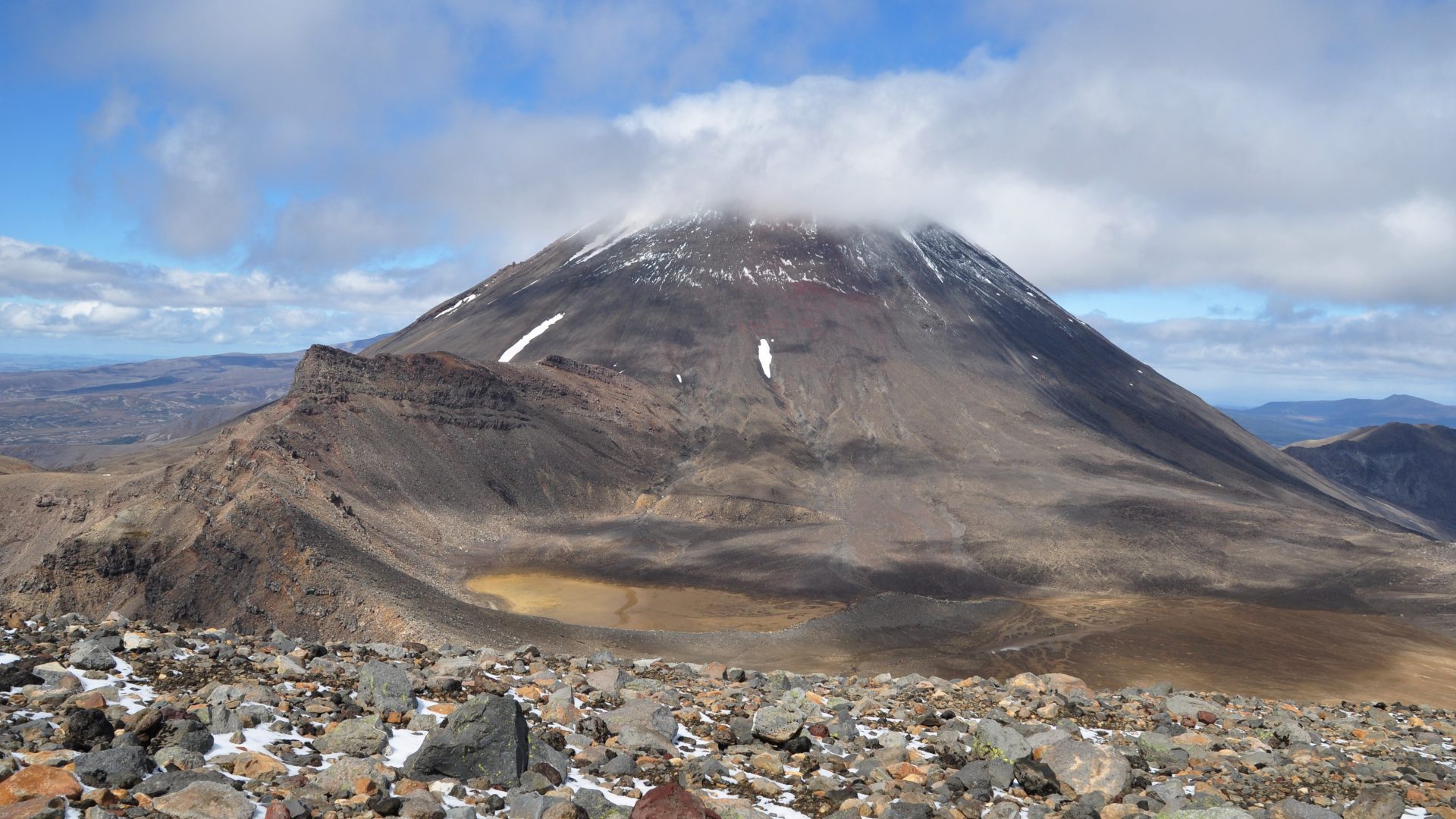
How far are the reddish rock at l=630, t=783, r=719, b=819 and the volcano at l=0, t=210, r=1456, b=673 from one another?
2461cm

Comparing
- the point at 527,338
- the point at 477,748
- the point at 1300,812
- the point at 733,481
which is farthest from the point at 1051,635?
the point at 527,338

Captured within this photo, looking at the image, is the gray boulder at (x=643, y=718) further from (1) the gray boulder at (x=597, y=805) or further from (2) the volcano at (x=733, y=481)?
(2) the volcano at (x=733, y=481)

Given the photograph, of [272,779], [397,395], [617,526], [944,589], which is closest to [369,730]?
[272,779]

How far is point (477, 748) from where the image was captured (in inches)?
362

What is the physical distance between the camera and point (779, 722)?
1221 cm

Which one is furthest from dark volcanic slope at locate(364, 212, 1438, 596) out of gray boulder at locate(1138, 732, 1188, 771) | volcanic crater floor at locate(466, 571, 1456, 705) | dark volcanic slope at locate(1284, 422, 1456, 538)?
dark volcanic slope at locate(1284, 422, 1456, 538)

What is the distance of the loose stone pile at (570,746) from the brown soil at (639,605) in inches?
972

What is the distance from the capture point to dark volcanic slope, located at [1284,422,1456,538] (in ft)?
455

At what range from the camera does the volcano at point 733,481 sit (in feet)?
119

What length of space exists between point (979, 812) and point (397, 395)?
60.3 m

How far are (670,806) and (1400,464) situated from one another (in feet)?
577

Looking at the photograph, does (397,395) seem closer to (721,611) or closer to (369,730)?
(721,611)

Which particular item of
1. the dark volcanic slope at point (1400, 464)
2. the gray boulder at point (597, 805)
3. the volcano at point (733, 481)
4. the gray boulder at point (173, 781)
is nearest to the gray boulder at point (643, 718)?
the gray boulder at point (597, 805)

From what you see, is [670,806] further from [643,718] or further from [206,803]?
[206,803]
